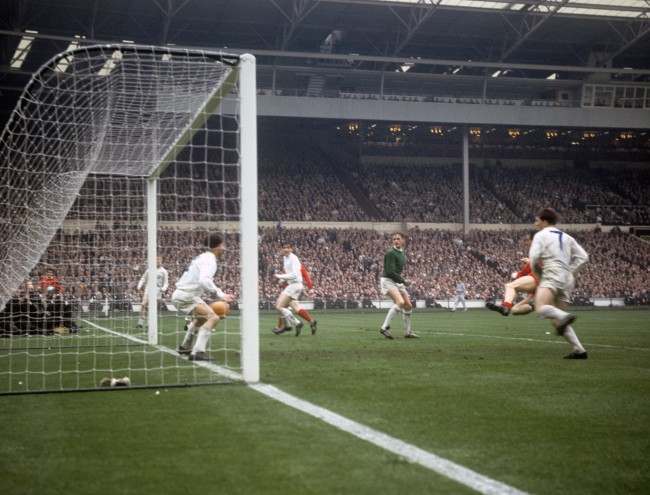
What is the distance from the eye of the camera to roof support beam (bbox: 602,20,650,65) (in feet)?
168

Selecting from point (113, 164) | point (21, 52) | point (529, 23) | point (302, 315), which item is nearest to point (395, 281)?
point (302, 315)

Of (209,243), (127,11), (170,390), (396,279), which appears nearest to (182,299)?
(209,243)

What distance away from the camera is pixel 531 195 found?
60.6 meters

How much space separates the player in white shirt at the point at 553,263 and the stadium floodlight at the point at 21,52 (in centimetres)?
3896

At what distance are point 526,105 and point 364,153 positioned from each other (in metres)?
12.3

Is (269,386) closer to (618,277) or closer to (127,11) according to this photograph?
(127,11)

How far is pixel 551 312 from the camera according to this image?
11.2 metres

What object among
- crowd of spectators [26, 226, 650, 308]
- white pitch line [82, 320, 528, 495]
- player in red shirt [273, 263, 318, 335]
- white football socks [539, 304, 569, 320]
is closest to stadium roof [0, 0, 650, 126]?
crowd of spectators [26, 226, 650, 308]

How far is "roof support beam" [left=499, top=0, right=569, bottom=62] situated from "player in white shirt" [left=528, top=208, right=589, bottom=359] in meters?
37.8

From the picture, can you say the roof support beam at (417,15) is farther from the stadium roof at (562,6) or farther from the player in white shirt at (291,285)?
the player in white shirt at (291,285)

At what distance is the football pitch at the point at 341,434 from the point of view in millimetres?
4598

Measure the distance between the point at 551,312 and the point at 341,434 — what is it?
6143 millimetres

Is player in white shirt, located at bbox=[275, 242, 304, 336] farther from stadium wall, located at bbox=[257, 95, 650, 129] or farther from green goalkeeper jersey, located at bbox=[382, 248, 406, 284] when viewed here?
stadium wall, located at bbox=[257, 95, 650, 129]

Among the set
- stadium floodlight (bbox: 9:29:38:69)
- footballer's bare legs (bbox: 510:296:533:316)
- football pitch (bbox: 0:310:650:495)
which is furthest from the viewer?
stadium floodlight (bbox: 9:29:38:69)
